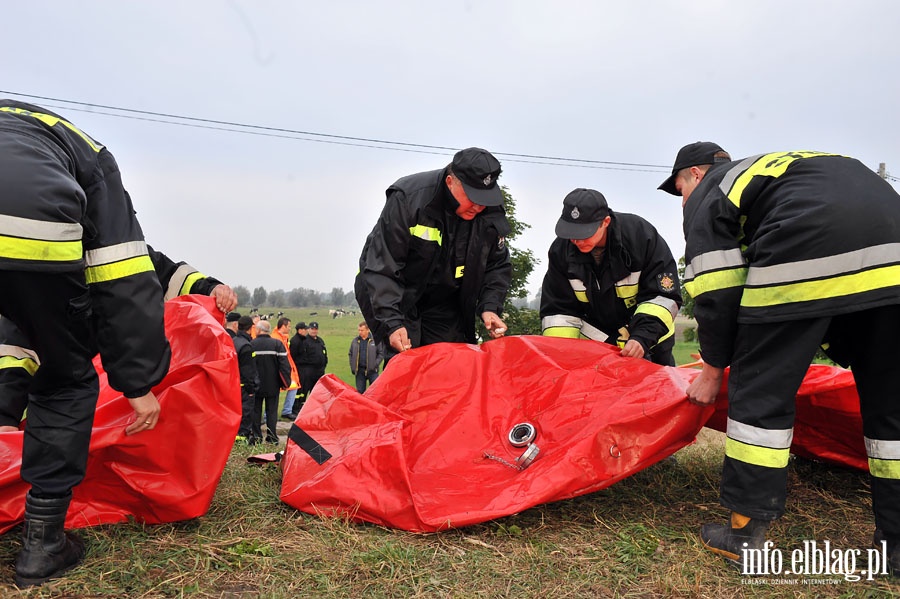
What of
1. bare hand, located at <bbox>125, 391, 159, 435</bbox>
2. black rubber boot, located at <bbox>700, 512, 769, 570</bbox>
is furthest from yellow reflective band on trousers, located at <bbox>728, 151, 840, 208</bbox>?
bare hand, located at <bbox>125, 391, 159, 435</bbox>

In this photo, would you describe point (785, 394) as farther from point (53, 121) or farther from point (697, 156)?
point (53, 121)

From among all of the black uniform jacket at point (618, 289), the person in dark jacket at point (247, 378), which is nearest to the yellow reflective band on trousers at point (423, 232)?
the black uniform jacket at point (618, 289)

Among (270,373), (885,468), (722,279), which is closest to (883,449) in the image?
(885,468)

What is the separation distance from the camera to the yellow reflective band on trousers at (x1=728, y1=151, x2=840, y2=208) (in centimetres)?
239

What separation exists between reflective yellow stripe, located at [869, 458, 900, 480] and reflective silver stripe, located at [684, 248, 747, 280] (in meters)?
0.87

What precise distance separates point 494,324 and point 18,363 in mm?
2552

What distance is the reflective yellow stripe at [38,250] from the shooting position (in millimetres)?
1891

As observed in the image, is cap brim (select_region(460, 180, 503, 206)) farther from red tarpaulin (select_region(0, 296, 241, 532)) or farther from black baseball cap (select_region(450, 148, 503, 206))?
red tarpaulin (select_region(0, 296, 241, 532))

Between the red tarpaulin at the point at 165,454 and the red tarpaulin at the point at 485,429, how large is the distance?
1.51ft

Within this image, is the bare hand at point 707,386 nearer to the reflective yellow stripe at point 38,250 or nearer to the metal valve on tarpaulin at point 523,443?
the metal valve on tarpaulin at point 523,443

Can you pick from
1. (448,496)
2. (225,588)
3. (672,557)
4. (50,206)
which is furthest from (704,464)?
(50,206)

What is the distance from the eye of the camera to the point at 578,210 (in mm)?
3814

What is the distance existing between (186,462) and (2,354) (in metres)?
1.06

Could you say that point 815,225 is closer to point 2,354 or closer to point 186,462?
point 186,462
